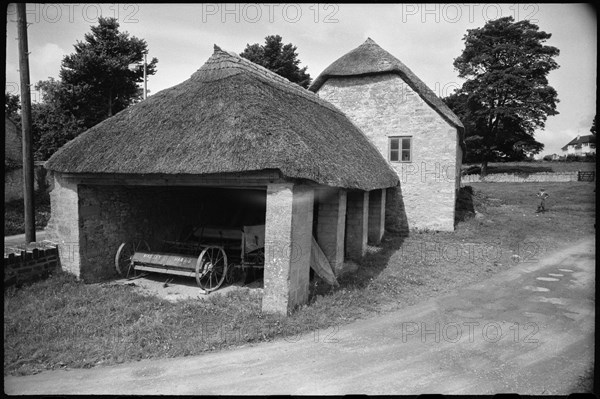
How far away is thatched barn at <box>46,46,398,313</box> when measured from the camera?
7.06m

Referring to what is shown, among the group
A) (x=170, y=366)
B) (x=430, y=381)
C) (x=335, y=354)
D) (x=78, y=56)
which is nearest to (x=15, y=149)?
(x=78, y=56)

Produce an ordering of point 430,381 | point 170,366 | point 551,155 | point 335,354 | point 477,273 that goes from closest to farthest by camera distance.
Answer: point 430,381 → point 170,366 → point 335,354 → point 477,273 → point 551,155

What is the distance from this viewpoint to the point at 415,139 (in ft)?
51.1

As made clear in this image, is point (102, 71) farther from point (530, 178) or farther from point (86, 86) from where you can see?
point (530, 178)

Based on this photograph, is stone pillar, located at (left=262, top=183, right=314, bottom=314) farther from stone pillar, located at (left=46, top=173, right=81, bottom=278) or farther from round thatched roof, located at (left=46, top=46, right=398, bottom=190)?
stone pillar, located at (left=46, top=173, right=81, bottom=278)

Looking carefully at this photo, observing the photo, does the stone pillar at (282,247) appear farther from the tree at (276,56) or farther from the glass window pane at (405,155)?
the tree at (276,56)

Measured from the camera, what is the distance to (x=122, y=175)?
332 inches

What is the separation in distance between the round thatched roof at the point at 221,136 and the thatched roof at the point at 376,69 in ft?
20.5

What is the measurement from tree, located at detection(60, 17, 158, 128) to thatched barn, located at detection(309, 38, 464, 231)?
15.6 metres

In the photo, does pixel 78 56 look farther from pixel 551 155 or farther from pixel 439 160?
pixel 551 155

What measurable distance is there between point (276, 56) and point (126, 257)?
26.1 meters

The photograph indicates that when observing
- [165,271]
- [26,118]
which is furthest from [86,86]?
[165,271]

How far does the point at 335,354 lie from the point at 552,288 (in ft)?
23.3

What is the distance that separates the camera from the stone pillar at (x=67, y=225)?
877 cm
